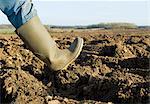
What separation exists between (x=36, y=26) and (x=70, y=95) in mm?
2845

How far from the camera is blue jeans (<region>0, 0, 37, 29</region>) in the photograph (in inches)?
139

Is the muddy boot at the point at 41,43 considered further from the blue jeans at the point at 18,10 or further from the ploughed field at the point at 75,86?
the ploughed field at the point at 75,86

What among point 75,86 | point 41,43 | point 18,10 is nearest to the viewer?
point 18,10

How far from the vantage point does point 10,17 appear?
362 centimetres

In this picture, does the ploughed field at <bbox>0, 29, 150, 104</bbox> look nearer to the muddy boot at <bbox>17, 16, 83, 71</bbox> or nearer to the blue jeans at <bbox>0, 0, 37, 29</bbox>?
the muddy boot at <bbox>17, 16, 83, 71</bbox>

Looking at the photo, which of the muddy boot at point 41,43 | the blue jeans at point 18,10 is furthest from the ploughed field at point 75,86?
the blue jeans at point 18,10

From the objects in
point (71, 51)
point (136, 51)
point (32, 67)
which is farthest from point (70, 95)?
point (136, 51)

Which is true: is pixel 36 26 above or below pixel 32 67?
above

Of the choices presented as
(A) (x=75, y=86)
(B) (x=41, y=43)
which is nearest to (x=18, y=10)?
(B) (x=41, y=43)

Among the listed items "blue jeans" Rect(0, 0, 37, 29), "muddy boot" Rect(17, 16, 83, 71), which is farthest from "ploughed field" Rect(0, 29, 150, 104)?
"blue jeans" Rect(0, 0, 37, 29)

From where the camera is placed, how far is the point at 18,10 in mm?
3576

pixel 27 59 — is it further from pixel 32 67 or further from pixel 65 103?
pixel 65 103

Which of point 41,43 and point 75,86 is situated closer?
point 41,43

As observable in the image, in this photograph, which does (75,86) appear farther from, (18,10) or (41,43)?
(18,10)
